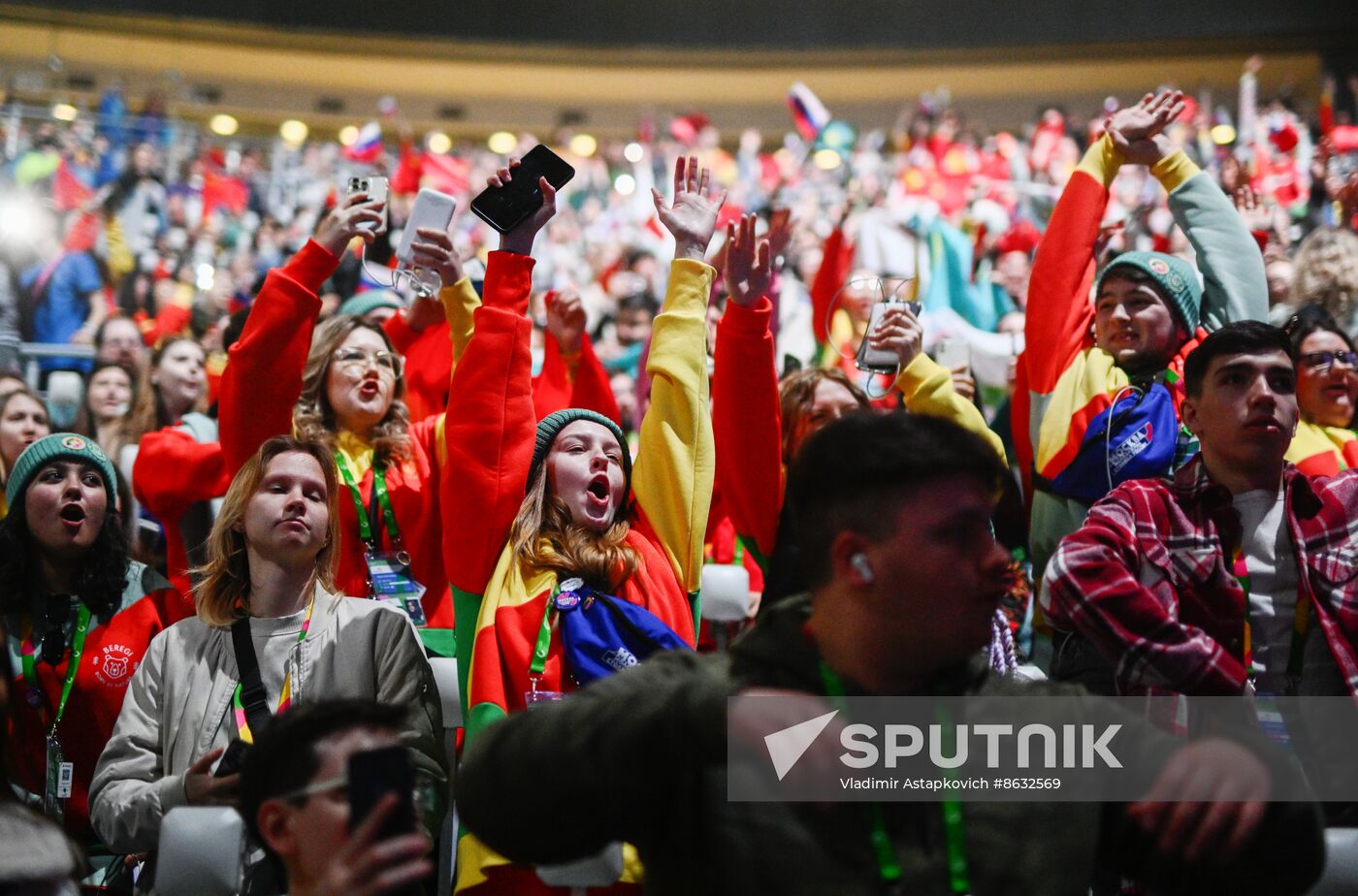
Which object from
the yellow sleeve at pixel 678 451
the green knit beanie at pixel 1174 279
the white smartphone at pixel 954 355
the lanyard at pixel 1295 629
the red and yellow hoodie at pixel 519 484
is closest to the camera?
the lanyard at pixel 1295 629

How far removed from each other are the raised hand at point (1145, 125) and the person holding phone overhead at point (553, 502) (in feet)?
4.08

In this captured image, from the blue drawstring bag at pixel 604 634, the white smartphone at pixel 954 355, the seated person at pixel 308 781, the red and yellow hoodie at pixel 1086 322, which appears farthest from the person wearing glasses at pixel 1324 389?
the seated person at pixel 308 781

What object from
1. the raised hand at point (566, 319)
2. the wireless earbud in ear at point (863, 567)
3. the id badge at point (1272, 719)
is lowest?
the id badge at point (1272, 719)

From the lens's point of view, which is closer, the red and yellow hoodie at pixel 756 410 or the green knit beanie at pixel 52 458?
the red and yellow hoodie at pixel 756 410

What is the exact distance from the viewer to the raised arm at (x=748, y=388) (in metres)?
2.94

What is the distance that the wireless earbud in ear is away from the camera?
4.83 feet

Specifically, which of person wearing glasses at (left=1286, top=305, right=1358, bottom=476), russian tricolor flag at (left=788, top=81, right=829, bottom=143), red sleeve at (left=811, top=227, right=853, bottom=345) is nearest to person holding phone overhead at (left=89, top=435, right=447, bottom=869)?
person wearing glasses at (left=1286, top=305, right=1358, bottom=476)

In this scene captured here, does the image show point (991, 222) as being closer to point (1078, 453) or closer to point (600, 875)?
point (1078, 453)

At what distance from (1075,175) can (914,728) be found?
2.24 metres

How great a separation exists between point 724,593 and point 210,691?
107 centimetres

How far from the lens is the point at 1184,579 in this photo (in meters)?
2.18

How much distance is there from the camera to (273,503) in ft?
8.50

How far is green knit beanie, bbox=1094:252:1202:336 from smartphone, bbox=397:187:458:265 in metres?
1.61

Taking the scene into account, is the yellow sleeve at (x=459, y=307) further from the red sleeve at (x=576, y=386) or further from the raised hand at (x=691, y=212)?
the raised hand at (x=691, y=212)
